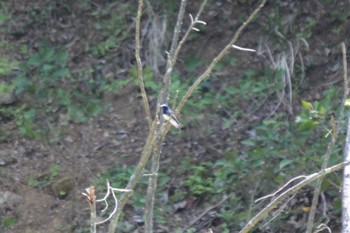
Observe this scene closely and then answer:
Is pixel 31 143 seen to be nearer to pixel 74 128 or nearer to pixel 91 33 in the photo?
pixel 74 128

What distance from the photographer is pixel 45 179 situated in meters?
5.70

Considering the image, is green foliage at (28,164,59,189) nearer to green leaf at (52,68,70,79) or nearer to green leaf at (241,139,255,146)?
green leaf at (52,68,70,79)

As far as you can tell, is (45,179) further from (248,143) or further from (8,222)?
(248,143)

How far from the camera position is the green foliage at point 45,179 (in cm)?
565

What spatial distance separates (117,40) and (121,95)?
21.8 inches

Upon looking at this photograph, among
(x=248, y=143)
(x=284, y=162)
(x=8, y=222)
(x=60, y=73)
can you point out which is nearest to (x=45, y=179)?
(x=8, y=222)

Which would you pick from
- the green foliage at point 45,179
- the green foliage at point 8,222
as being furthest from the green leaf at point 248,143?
the green foliage at point 8,222

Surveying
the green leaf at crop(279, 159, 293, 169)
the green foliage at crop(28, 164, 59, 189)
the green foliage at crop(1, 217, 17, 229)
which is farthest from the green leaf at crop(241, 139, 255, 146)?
the green foliage at crop(1, 217, 17, 229)

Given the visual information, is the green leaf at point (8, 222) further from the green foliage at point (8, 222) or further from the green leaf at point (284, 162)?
the green leaf at point (284, 162)

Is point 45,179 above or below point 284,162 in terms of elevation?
below

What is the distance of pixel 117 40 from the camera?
6754 millimetres

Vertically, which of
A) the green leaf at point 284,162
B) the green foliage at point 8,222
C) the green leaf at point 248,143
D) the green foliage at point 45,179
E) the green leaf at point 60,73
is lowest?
the green foliage at point 8,222

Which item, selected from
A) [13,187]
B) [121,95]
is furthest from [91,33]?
[13,187]

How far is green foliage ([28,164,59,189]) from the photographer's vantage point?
5652mm
